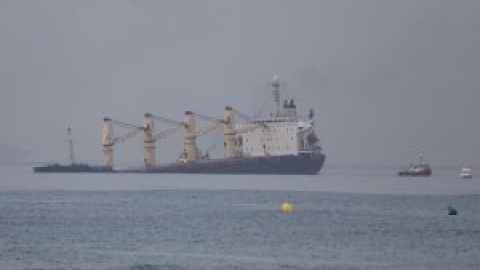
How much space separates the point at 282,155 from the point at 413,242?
12222 centimetres

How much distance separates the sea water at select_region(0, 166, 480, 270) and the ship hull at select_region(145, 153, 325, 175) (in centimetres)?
7892

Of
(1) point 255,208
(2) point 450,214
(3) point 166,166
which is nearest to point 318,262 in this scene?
(2) point 450,214

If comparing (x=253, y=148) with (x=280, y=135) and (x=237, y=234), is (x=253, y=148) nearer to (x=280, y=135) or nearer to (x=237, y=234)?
(x=280, y=135)

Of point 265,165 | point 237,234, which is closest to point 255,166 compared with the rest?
point 265,165

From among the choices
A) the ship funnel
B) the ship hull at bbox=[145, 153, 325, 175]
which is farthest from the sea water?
the ship funnel

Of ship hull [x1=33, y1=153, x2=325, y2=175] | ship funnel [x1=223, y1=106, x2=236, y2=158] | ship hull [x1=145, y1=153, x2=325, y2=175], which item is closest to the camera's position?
ship hull [x1=145, y1=153, x2=325, y2=175]

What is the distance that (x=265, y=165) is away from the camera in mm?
179375

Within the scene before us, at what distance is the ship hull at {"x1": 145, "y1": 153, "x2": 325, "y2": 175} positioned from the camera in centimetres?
17662

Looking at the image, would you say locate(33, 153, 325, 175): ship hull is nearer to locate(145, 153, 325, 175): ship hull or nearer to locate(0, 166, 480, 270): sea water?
locate(145, 153, 325, 175): ship hull

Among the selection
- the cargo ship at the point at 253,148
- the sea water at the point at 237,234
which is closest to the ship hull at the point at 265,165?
the cargo ship at the point at 253,148

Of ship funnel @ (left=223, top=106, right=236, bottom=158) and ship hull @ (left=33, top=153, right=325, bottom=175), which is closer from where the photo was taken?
ship hull @ (left=33, top=153, right=325, bottom=175)

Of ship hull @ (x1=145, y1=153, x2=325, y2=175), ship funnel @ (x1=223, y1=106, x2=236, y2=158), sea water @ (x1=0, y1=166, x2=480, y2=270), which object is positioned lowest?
sea water @ (x1=0, y1=166, x2=480, y2=270)

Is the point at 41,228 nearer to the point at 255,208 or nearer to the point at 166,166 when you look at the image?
the point at 255,208

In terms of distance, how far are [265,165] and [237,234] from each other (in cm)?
11929
